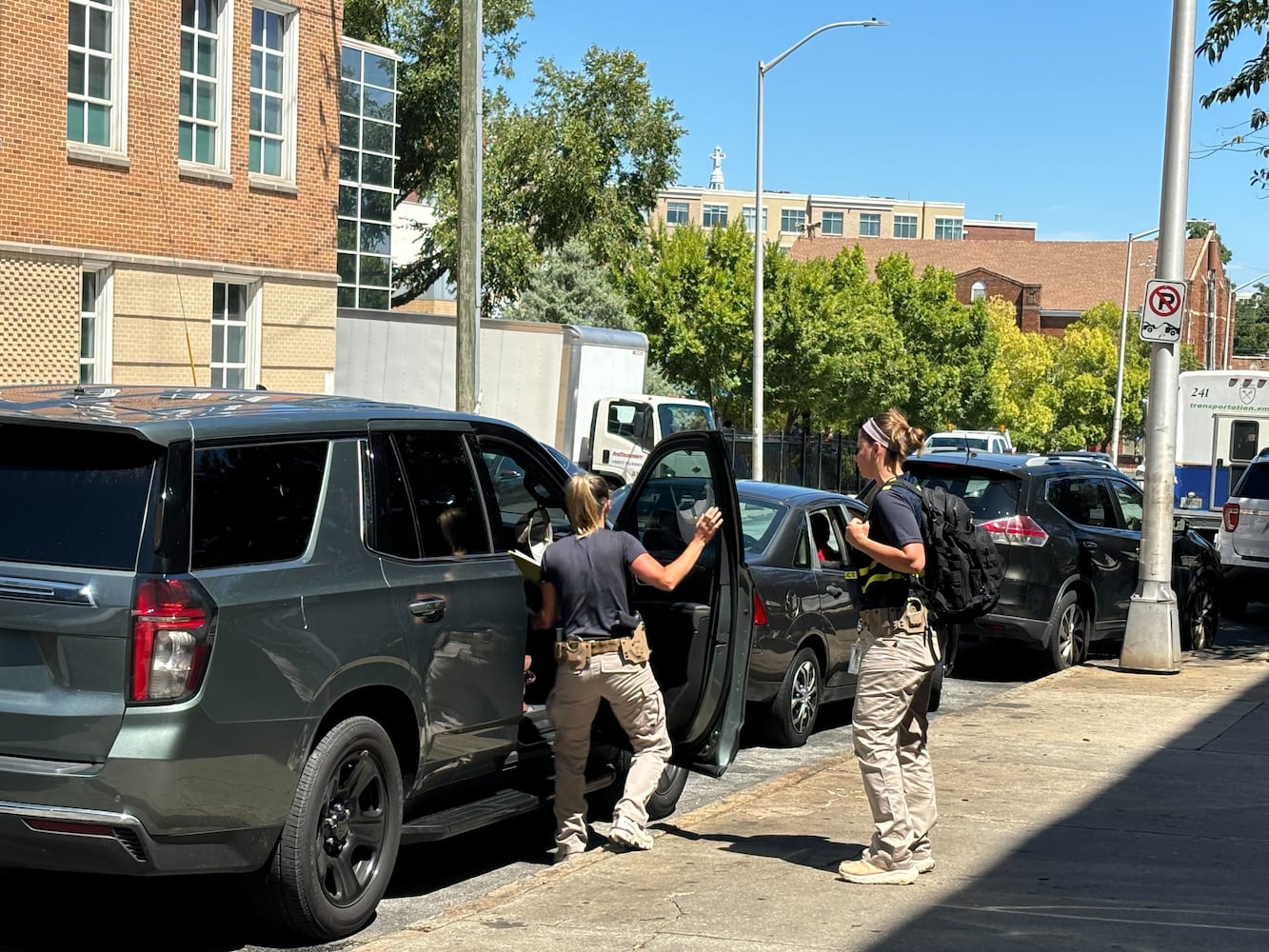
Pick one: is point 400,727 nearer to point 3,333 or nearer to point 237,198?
point 3,333

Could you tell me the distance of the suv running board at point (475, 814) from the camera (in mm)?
6066

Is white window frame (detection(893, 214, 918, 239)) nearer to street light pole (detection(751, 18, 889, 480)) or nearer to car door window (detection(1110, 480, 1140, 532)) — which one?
street light pole (detection(751, 18, 889, 480))

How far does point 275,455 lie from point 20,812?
1.45 metres

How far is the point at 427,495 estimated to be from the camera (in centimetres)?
634

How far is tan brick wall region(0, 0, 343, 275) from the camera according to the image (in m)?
19.4

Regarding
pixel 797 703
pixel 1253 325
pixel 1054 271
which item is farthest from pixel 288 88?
pixel 1253 325

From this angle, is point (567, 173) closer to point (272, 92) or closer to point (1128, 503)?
point (272, 92)

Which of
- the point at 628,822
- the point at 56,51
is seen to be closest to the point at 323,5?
the point at 56,51

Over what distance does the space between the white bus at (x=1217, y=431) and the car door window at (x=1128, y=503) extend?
11.7 meters

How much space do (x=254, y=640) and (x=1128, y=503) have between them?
11.0 metres

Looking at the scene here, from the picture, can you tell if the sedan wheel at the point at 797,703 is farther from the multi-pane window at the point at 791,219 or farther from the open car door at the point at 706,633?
the multi-pane window at the point at 791,219

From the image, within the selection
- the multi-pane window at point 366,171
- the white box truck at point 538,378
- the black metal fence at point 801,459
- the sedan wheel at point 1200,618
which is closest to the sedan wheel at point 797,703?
the sedan wheel at point 1200,618

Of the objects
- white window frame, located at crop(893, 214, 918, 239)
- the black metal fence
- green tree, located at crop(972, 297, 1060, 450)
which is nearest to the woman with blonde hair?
the black metal fence

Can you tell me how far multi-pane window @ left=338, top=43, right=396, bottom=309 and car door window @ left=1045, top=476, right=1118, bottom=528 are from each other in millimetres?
17199
